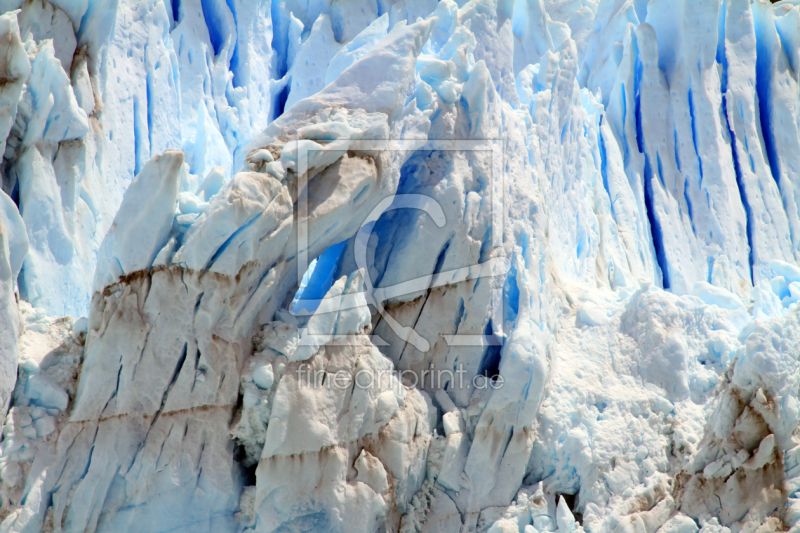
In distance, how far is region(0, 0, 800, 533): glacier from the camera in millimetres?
3178

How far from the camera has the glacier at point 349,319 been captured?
318cm

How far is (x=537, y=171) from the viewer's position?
4.85 m

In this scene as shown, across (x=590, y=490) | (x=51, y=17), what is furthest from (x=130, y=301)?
(x=590, y=490)

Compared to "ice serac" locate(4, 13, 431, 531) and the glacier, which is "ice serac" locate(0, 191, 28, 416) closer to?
the glacier

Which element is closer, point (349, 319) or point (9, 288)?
point (9, 288)

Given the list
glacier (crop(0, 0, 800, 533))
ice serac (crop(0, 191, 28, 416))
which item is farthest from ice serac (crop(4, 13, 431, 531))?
ice serac (crop(0, 191, 28, 416))

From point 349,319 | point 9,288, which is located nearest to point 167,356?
point 9,288

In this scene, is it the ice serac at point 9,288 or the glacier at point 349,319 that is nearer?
the ice serac at point 9,288

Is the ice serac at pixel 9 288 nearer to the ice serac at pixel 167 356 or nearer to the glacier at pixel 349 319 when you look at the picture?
the glacier at pixel 349 319

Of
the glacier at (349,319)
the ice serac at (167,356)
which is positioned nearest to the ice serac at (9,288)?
the glacier at (349,319)

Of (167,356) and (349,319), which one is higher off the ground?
(349,319)

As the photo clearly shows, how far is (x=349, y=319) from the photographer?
3584 millimetres

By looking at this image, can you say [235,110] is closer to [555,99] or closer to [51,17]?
[51,17]

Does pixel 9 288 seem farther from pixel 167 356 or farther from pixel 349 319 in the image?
pixel 349 319
